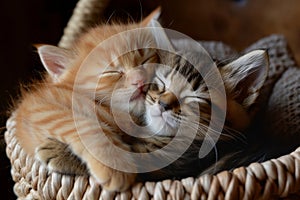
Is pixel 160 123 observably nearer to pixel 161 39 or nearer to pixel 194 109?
pixel 194 109

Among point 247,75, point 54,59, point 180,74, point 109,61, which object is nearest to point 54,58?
point 54,59

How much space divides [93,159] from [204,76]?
257 mm

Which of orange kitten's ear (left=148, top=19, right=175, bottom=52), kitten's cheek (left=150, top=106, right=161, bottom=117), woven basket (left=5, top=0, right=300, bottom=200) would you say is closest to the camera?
woven basket (left=5, top=0, right=300, bottom=200)

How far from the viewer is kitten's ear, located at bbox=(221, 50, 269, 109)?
2.80 ft

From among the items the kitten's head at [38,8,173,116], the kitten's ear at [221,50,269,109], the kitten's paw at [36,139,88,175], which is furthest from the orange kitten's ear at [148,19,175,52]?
the kitten's paw at [36,139,88,175]

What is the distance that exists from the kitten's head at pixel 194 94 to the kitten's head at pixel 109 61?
34 millimetres

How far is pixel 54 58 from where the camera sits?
3.07 feet

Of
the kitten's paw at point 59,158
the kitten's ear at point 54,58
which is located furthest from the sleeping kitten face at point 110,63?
the kitten's paw at point 59,158

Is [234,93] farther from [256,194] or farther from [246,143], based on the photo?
[256,194]

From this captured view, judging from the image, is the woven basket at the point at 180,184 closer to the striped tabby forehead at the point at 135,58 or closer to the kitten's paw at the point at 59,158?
the kitten's paw at the point at 59,158

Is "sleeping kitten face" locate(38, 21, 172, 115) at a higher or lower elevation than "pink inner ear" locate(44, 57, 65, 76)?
higher

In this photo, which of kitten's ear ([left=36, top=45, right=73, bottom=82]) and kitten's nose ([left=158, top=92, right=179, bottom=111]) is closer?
kitten's nose ([left=158, top=92, right=179, bottom=111])

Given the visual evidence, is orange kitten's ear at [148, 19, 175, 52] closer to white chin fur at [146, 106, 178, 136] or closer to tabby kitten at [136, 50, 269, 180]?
tabby kitten at [136, 50, 269, 180]

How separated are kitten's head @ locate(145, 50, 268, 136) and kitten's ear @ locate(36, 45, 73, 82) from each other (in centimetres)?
22
